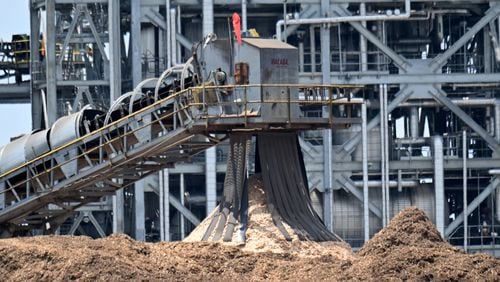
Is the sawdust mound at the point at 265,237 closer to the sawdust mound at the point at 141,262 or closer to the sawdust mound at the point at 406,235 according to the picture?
the sawdust mound at the point at 141,262

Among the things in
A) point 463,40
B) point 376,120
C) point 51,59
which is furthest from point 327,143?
point 51,59

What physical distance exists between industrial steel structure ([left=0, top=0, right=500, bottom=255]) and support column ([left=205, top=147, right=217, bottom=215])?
52 millimetres

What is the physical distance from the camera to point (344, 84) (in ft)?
228

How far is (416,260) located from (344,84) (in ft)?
123

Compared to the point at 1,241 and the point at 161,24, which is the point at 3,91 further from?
the point at 1,241

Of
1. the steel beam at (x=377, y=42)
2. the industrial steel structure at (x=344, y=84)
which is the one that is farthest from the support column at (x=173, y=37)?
the steel beam at (x=377, y=42)

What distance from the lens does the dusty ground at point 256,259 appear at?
105 feet

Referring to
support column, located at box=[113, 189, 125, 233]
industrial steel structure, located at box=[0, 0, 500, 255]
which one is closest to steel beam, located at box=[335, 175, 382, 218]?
industrial steel structure, located at box=[0, 0, 500, 255]

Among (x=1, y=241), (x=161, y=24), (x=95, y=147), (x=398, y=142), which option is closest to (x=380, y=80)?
(x=398, y=142)

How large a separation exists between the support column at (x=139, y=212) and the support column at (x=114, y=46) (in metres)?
3.34

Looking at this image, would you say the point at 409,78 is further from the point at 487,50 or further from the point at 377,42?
the point at 487,50

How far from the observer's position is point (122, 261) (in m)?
34.3

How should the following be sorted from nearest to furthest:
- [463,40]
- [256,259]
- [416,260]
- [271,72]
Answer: [416,260], [256,259], [271,72], [463,40]

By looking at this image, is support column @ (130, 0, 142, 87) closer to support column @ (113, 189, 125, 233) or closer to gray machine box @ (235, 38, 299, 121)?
support column @ (113, 189, 125, 233)
